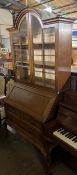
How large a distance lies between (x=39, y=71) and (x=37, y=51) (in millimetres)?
298

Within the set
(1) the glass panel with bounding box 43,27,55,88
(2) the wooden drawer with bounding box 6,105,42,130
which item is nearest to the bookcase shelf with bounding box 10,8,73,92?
(1) the glass panel with bounding box 43,27,55,88

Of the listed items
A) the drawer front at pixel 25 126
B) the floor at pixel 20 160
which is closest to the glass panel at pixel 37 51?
the drawer front at pixel 25 126

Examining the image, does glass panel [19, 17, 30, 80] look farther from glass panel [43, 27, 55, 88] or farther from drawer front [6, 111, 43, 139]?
drawer front [6, 111, 43, 139]

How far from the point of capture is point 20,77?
2924mm

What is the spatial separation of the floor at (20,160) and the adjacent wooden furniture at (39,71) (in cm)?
32

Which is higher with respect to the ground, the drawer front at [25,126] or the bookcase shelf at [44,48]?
the bookcase shelf at [44,48]

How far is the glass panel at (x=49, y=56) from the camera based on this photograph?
83.8 inches

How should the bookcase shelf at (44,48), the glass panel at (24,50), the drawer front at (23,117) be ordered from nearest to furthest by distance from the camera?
the bookcase shelf at (44,48)
the drawer front at (23,117)
the glass panel at (24,50)

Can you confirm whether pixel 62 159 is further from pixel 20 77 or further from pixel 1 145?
pixel 20 77

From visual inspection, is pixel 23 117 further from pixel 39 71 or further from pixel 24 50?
pixel 24 50

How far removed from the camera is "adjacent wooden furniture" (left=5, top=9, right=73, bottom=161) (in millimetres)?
2070

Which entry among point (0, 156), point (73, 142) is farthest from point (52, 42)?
point (0, 156)

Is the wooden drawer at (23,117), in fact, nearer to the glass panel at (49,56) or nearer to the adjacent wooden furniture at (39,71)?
the adjacent wooden furniture at (39,71)

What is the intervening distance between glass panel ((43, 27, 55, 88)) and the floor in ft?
3.74
